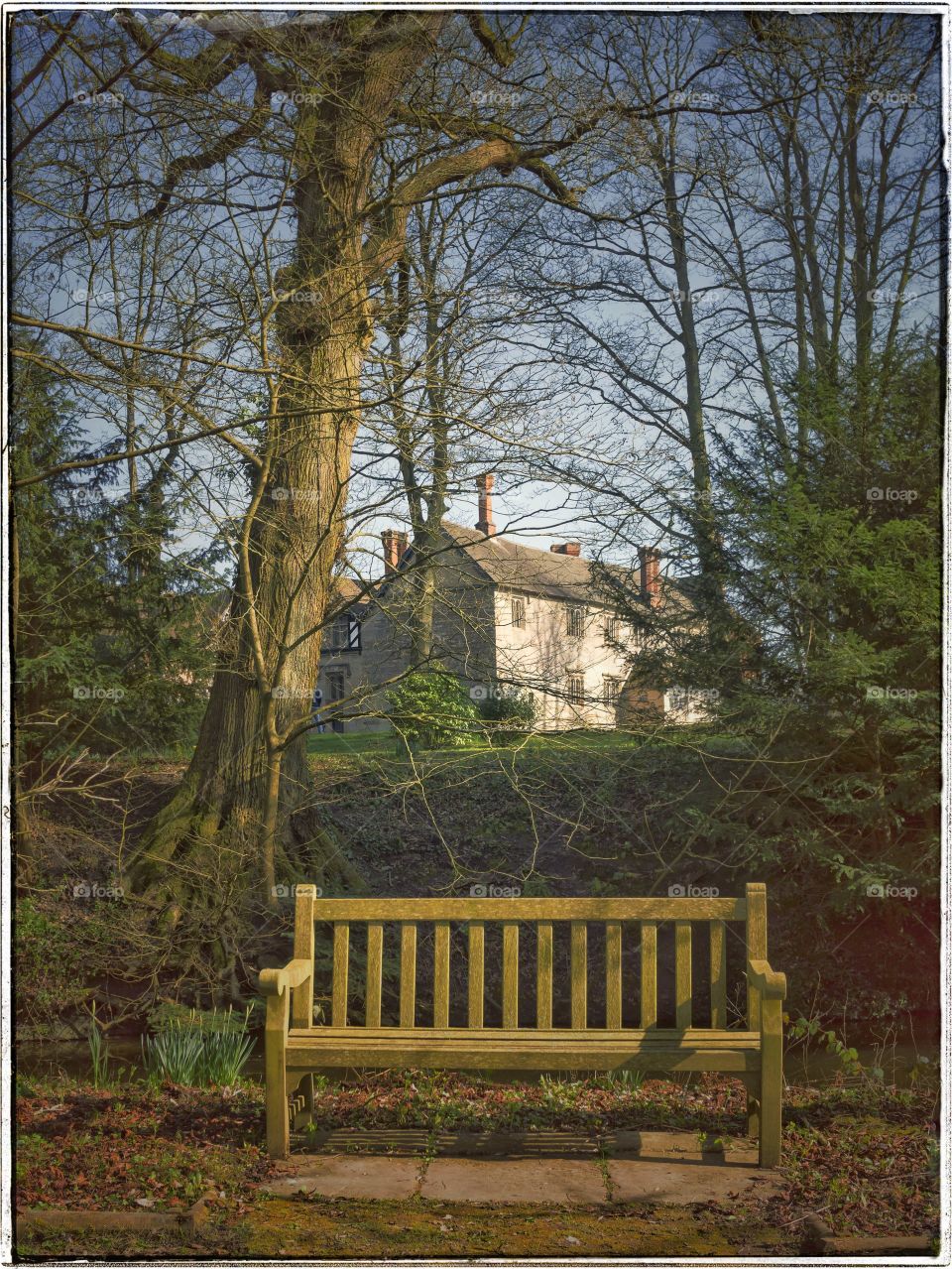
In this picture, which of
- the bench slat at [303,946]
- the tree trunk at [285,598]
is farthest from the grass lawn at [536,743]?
the bench slat at [303,946]

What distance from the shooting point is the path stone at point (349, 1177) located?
343 cm

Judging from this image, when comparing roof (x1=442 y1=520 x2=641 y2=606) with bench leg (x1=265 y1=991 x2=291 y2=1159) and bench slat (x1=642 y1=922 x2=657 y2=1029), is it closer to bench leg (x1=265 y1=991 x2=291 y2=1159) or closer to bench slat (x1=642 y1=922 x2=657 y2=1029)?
bench slat (x1=642 y1=922 x2=657 y2=1029)

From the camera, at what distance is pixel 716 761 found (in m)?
7.25

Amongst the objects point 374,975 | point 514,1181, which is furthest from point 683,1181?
point 374,975

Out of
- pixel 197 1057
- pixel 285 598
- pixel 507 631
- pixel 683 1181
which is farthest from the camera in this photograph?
pixel 507 631

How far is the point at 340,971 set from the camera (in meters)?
4.22

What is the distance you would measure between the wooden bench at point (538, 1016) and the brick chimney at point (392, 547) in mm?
2600

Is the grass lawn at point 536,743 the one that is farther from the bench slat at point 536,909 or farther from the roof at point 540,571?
the bench slat at point 536,909

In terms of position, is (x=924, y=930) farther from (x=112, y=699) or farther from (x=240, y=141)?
(x=240, y=141)

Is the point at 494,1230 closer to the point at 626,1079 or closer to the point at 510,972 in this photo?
the point at 510,972

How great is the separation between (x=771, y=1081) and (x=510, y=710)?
359cm

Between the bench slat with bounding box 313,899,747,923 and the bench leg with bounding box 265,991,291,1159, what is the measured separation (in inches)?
20.1

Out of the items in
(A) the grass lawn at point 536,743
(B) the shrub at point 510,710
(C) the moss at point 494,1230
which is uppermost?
(B) the shrub at point 510,710

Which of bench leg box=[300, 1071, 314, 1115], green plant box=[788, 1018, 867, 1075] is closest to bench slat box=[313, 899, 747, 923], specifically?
bench leg box=[300, 1071, 314, 1115]
